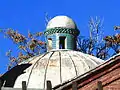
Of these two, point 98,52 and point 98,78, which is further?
point 98,52

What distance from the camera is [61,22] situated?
24641 millimetres

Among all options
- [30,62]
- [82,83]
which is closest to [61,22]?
[30,62]

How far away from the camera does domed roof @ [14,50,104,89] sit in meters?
19.7

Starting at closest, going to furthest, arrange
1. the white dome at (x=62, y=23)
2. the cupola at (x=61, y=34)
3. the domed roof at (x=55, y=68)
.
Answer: the domed roof at (x=55, y=68)
the cupola at (x=61, y=34)
the white dome at (x=62, y=23)

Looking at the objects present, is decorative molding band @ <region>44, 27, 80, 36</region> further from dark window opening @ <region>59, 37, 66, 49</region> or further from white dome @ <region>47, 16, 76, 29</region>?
dark window opening @ <region>59, 37, 66, 49</region>

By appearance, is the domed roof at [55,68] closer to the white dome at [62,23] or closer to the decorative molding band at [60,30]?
the decorative molding band at [60,30]

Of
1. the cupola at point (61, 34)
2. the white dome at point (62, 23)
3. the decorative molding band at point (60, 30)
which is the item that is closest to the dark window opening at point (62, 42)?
the cupola at point (61, 34)

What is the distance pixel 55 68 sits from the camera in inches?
802

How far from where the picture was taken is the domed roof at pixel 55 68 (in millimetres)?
19688

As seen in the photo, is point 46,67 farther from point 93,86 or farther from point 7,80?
point 93,86

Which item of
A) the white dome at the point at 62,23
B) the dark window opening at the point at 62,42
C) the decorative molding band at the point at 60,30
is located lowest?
the dark window opening at the point at 62,42

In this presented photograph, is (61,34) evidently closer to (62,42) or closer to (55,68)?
(62,42)

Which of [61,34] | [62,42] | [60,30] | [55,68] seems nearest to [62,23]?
[60,30]

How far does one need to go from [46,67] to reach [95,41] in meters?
11.7
